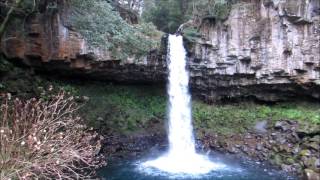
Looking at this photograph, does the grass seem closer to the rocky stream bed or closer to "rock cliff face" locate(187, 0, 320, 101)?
the rocky stream bed

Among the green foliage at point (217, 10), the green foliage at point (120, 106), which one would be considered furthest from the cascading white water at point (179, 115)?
the green foliage at point (217, 10)

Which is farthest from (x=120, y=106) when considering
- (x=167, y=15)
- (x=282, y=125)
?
(x=167, y=15)

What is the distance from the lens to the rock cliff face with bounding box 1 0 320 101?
17438mm

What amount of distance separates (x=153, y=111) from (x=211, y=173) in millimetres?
6053

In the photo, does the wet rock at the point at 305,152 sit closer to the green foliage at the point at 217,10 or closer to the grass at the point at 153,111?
the grass at the point at 153,111

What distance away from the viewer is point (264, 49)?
18.5m

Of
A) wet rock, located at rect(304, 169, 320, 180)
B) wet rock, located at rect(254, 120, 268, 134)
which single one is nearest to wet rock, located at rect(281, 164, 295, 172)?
wet rock, located at rect(304, 169, 320, 180)

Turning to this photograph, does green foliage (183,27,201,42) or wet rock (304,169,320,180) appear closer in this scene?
wet rock (304,169,320,180)

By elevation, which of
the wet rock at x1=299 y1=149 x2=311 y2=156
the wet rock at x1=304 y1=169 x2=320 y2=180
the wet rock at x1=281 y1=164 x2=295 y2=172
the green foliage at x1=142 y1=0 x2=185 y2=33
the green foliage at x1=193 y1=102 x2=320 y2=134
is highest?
the green foliage at x1=142 y1=0 x2=185 y2=33

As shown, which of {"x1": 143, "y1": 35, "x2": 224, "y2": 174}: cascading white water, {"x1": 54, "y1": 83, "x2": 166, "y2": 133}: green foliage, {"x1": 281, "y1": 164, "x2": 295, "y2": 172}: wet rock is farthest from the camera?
{"x1": 54, "y1": 83, "x2": 166, "y2": 133}: green foliage

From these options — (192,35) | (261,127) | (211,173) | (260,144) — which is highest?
(192,35)

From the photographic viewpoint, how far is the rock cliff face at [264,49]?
698 inches

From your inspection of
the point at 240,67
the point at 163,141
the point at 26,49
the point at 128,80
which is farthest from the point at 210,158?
the point at 26,49

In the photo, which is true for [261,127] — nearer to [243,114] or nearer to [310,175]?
[243,114]
